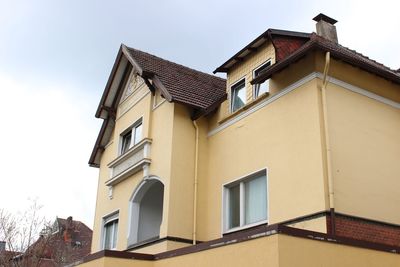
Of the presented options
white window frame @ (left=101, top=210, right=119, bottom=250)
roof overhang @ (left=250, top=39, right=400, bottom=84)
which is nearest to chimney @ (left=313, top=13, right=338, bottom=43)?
roof overhang @ (left=250, top=39, right=400, bottom=84)

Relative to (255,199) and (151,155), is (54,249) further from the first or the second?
(255,199)

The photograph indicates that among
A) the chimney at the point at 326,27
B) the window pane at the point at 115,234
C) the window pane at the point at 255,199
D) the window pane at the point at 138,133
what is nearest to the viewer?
the window pane at the point at 255,199

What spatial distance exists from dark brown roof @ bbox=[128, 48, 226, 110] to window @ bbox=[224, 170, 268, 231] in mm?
2703

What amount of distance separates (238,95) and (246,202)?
10.8 ft

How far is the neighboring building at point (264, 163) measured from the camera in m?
10.5

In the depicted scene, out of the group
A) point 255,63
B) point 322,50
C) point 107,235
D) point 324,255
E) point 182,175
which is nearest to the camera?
point 324,255

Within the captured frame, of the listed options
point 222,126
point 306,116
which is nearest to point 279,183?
point 306,116

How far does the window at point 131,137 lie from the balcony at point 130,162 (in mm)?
609

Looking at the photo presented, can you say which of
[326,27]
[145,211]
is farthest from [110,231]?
[326,27]

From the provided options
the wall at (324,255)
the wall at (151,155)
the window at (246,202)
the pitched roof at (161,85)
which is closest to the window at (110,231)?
the wall at (151,155)

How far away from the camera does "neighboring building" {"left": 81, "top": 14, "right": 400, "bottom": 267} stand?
1048cm

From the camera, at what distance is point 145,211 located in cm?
1723

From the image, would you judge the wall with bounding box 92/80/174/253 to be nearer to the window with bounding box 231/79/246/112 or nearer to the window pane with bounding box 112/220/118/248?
the window pane with bounding box 112/220/118/248

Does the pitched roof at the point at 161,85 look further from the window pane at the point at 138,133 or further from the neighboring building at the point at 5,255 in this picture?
the neighboring building at the point at 5,255
